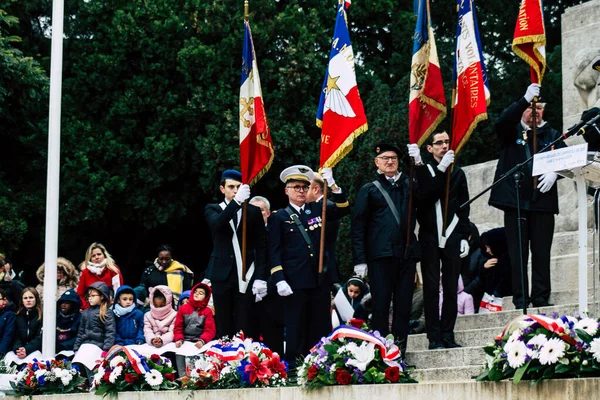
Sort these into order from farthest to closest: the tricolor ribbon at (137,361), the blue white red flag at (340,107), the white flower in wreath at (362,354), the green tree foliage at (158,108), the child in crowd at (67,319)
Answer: the green tree foliage at (158,108) < the child in crowd at (67,319) < the blue white red flag at (340,107) < the tricolor ribbon at (137,361) < the white flower in wreath at (362,354)

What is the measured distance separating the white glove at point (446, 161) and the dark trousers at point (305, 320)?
1427mm

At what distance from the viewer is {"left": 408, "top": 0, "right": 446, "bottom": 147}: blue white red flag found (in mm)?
10617

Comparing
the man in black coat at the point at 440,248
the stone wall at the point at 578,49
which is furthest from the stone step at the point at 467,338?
the stone wall at the point at 578,49

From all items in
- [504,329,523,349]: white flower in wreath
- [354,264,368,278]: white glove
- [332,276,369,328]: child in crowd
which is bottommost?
[504,329,523,349]: white flower in wreath

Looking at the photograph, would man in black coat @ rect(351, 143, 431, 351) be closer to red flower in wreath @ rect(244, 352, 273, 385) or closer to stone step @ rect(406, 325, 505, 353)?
stone step @ rect(406, 325, 505, 353)

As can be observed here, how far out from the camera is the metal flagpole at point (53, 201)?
11.7 metres

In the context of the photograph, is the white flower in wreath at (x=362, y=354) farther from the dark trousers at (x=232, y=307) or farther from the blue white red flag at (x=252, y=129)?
the blue white red flag at (x=252, y=129)

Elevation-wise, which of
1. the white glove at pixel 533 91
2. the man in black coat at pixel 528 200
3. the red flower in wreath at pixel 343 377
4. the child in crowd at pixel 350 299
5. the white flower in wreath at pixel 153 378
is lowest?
the white flower in wreath at pixel 153 378

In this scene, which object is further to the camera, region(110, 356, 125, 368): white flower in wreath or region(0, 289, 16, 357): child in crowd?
region(0, 289, 16, 357): child in crowd

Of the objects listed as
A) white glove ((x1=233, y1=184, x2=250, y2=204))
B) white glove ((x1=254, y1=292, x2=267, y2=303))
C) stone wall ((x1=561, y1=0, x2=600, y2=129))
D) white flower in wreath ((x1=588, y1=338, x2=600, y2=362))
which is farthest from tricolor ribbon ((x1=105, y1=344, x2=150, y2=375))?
stone wall ((x1=561, y1=0, x2=600, y2=129))

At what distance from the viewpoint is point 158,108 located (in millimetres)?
24484

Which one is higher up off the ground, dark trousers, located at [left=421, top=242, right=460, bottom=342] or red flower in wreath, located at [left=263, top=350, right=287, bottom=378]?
dark trousers, located at [left=421, top=242, right=460, bottom=342]

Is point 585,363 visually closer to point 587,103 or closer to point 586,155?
point 586,155

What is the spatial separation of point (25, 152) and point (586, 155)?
18.5m
